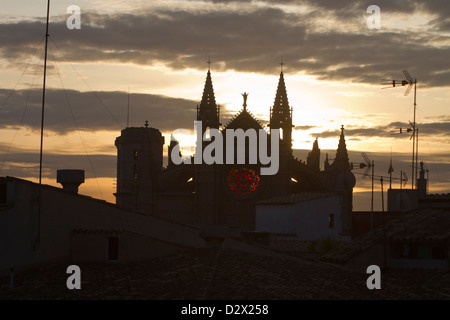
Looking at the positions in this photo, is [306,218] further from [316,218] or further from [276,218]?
[276,218]

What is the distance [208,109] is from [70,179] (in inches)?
2375

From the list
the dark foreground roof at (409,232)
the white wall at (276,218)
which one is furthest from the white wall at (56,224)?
the white wall at (276,218)

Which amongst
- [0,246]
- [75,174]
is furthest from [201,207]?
[0,246]

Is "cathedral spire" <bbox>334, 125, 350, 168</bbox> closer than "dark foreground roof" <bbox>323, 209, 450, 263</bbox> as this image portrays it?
No

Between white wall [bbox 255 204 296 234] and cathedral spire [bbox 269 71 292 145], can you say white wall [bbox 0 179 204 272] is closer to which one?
white wall [bbox 255 204 296 234]

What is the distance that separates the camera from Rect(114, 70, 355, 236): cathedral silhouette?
88.1 m

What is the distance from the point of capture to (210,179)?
8888cm

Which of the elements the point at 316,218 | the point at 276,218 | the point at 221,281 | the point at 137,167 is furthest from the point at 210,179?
the point at 221,281

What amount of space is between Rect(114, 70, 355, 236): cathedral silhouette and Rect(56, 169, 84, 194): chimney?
47233 mm

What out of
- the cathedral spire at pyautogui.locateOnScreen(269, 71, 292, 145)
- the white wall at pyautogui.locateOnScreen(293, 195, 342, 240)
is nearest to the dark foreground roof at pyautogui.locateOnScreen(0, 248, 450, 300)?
the white wall at pyautogui.locateOnScreen(293, 195, 342, 240)
